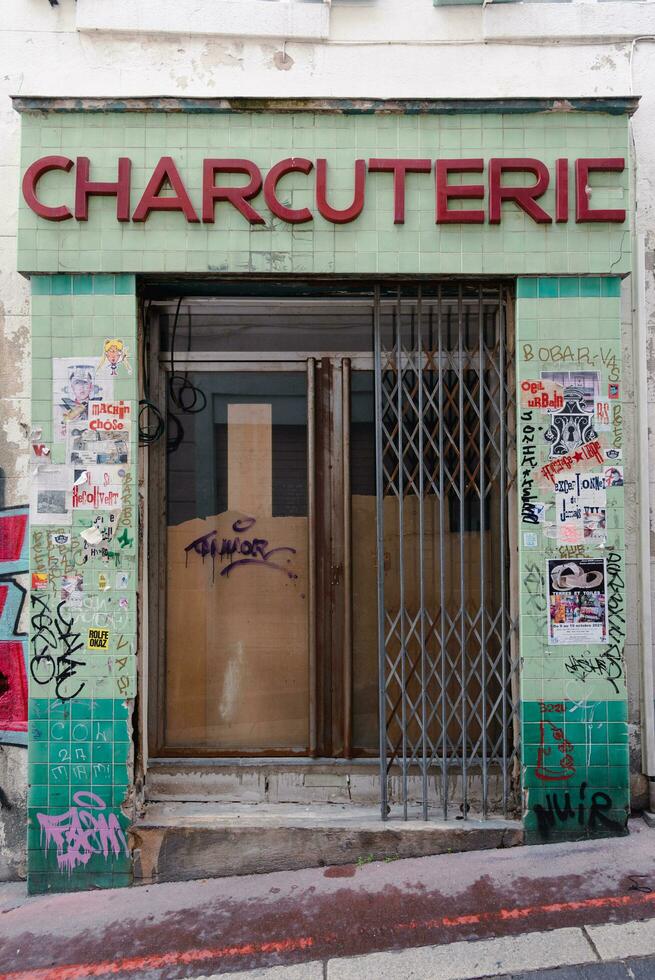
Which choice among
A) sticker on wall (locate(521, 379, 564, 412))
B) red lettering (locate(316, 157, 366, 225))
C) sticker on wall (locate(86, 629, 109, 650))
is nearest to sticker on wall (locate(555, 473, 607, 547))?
sticker on wall (locate(521, 379, 564, 412))

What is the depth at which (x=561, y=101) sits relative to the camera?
443 cm

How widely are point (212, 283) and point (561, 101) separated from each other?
2.44 m

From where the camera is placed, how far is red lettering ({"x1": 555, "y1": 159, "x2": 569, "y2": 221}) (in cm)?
445

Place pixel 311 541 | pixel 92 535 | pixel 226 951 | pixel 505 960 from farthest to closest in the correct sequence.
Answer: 1. pixel 311 541
2. pixel 92 535
3. pixel 226 951
4. pixel 505 960

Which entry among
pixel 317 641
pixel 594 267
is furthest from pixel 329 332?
pixel 317 641

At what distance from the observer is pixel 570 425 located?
14.8 feet

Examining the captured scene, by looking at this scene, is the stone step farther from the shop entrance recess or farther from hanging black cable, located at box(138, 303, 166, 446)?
hanging black cable, located at box(138, 303, 166, 446)

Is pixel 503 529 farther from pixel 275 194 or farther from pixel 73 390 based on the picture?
pixel 73 390

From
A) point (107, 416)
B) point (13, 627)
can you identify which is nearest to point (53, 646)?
point (13, 627)

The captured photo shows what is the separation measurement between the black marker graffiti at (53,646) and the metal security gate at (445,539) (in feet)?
6.32

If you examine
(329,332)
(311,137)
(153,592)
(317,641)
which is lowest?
(317,641)

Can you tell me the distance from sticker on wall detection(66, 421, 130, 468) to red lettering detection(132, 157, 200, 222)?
133 centimetres

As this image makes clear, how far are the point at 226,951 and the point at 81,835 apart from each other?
1.25 m

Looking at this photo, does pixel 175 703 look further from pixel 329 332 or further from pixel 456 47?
pixel 456 47
